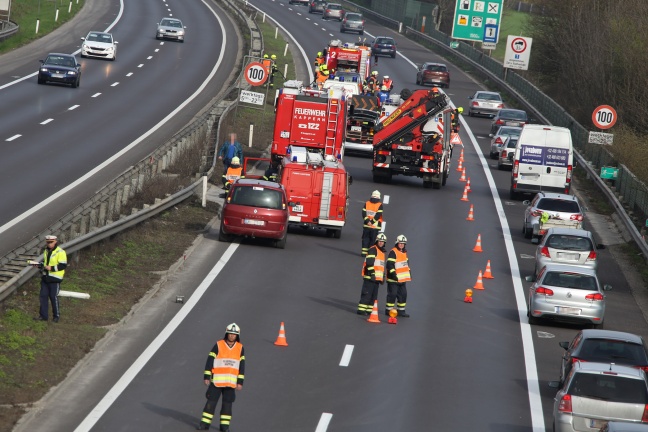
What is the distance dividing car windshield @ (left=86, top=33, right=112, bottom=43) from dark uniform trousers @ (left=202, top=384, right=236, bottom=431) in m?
54.4

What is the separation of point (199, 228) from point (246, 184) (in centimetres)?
239

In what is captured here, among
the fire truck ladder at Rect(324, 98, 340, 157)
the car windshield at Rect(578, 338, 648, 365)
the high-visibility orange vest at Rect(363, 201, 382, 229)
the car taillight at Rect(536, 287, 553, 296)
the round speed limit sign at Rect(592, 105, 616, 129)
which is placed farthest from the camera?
the round speed limit sign at Rect(592, 105, 616, 129)

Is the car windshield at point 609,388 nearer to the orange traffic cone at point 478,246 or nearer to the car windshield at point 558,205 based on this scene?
the orange traffic cone at point 478,246

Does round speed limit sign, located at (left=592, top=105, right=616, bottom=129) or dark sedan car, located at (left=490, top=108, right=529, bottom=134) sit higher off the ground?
round speed limit sign, located at (left=592, top=105, right=616, bottom=129)

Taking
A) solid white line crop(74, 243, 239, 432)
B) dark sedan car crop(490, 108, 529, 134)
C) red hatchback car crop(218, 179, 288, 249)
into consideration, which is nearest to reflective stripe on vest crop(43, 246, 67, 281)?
solid white line crop(74, 243, 239, 432)

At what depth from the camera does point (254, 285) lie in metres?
28.1

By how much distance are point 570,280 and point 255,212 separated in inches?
319

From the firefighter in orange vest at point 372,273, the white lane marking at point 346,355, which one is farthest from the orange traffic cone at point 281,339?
the firefighter in orange vest at point 372,273

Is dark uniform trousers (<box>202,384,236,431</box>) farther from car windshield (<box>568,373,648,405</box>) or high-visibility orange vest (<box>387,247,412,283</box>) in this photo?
high-visibility orange vest (<box>387,247,412,283</box>)

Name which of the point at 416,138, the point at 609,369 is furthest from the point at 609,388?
the point at 416,138

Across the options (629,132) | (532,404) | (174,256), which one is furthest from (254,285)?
(629,132)

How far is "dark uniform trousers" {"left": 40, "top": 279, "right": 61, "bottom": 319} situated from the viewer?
22406mm

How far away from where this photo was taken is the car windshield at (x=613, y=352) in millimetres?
20562

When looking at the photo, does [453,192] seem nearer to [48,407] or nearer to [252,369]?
[252,369]
